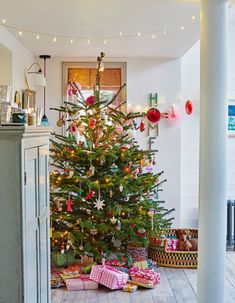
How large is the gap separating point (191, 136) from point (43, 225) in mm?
3702

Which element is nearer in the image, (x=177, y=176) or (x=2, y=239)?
(x=2, y=239)

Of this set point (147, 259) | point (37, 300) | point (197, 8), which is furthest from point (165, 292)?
point (197, 8)

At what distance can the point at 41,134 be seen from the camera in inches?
107

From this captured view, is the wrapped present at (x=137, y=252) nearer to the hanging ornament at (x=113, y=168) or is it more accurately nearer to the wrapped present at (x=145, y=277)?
the wrapped present at (x=145, y=277)

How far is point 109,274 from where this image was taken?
433 centimetres

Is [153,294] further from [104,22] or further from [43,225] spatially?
[104,22]

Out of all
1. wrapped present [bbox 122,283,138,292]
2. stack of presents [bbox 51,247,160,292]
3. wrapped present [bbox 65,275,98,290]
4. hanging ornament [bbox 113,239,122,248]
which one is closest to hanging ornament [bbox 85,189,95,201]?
hanging ornament [bbox 113,239,122,248]

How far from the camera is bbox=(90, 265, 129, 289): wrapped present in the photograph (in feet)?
14.1

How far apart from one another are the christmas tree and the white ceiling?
57 centimetres

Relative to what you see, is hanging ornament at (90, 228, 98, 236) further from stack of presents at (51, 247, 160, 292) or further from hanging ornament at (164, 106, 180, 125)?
hanging ornament at (164, 106, 180, 125)

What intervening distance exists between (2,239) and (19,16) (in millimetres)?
2313

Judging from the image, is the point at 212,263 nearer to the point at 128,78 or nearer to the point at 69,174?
the point at 69,174

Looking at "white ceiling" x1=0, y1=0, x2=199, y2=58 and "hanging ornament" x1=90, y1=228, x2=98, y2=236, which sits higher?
"white ceiling" x1=0, y1=0, x2=199, y2=58

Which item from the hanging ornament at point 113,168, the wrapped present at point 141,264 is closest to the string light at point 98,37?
the hanging ornament at point 113,168
